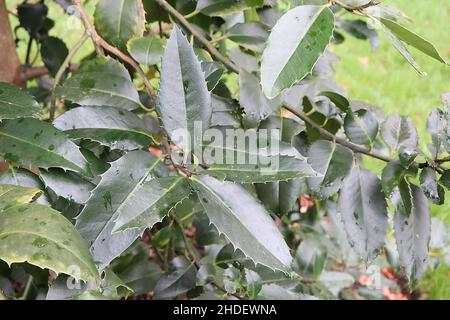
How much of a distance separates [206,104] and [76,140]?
221 millimetres

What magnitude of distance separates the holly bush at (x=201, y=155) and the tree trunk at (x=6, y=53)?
0.08 m

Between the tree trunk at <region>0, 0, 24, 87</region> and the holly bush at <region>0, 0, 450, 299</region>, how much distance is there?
0.08 meters

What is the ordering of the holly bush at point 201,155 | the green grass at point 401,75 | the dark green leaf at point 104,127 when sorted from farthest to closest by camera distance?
1. the green grass at point 401,75
2. the dark green leaf at point 104,127
3. the holly bush at point 201,155

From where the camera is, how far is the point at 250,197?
2.31 feet

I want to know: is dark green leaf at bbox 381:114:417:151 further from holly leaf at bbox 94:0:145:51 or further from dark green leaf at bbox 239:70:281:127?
holly leaf at bbox 94:0:145:51

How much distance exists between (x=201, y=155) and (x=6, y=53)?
0.59m

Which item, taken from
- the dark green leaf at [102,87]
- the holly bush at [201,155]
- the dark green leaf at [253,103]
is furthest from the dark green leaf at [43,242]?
the dark green leaf at [253,103]

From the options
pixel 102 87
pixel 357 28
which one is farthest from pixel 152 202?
pixel 357 28

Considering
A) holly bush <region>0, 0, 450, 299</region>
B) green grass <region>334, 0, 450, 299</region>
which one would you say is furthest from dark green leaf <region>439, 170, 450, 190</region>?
green grass <region>334, 0, 450, 299</region>

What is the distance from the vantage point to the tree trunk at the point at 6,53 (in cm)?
109

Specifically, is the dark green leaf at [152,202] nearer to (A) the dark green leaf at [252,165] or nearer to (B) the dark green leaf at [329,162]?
(A) the dark green leaf at [252,165]
